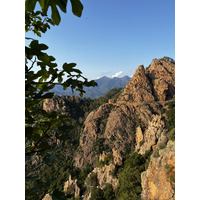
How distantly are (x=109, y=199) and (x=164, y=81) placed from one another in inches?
1351

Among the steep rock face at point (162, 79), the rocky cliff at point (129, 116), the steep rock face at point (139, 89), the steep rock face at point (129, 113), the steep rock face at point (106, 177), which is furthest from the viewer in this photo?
the steep rock face at point (139, 89)

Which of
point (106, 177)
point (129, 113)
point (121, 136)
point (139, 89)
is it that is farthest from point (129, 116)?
point (106, 177)

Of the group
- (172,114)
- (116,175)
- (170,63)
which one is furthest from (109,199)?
(170,63)

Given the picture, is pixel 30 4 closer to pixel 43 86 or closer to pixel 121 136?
pixel 43 86

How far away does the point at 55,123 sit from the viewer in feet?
2.83

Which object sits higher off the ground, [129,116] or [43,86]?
[43,86]

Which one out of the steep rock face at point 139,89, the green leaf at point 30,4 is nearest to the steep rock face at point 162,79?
the steep rock face at point 139,89

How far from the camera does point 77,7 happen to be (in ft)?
2.09

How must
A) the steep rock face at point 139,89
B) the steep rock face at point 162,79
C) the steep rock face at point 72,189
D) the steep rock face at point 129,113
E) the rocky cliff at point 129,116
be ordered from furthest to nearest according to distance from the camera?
the steep rock face at point 139,89 → the steep rock face at point 162,79 → the steep rock face at point 129,113 → the rocky cliff at point 129,116 → the steep rock face at point 72,189

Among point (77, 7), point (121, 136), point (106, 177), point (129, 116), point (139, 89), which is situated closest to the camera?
point (77, 7)

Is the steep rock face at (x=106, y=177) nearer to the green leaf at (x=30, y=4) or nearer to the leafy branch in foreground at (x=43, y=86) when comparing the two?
the leafy branch in foreground at (x=43, y=86)

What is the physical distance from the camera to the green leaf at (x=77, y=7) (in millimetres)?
619

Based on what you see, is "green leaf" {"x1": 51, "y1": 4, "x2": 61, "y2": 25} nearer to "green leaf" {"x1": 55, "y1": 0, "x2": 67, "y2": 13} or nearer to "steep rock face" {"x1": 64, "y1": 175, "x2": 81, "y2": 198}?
"green leaf" {"x1": 55, "y1": 0, "x2": 67, "y2": 13}
